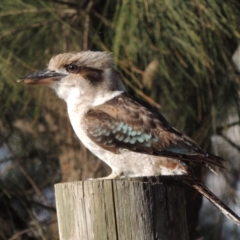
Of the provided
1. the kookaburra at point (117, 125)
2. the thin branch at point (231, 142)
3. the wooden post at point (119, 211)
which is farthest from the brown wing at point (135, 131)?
the thin branch at point (231, 142)

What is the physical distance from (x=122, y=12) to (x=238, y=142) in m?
1.26

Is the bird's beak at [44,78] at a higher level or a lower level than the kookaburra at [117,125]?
higher

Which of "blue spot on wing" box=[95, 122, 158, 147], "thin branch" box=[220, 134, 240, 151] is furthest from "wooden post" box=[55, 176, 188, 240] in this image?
"thin branch" box=[220, 134, 240, 151]

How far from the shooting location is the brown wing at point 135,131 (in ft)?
12.5

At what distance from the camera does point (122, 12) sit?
15.0 ft

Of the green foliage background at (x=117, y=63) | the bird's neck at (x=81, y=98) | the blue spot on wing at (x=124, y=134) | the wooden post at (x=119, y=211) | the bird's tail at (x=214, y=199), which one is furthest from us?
the green foliage background at (x=117, y=63)

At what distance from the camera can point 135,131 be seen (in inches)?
155

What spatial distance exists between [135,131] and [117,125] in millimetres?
130

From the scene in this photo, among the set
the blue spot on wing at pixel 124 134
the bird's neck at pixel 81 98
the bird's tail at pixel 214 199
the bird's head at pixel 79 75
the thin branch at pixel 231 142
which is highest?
the bird's head at pixel 79 75

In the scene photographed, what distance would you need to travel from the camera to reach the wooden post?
2848 millimetres

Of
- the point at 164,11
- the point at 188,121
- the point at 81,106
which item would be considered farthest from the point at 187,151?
the point at 188,121

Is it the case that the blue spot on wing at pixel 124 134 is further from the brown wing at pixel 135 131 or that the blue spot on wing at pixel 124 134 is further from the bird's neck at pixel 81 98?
the bird's neck at pixel 81 98

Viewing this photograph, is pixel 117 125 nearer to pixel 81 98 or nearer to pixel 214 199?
pixel 81 98

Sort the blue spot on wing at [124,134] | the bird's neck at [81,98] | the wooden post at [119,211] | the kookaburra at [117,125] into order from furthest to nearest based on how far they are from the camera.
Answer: the bird's neck at [81,98] → the blue spot on wing at [124,134] → the kookaburra at [117,125] → the wooden post at [119,211]
